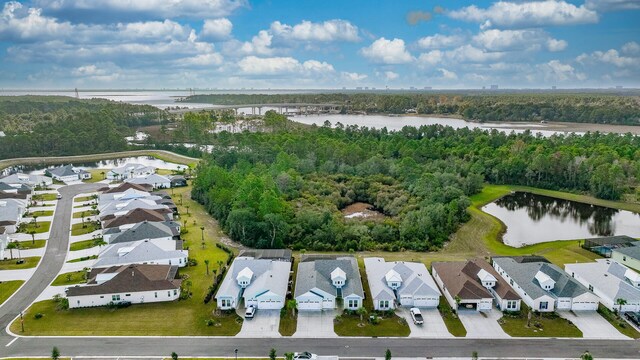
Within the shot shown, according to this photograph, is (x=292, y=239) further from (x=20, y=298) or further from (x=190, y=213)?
(x=20, y=298)

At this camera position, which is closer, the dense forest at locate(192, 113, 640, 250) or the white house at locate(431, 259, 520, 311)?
the white house at locate(431, 259, 520, 311)

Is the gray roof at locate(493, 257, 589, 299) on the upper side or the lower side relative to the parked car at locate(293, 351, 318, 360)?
upper

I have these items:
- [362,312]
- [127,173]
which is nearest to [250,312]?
[362,312]

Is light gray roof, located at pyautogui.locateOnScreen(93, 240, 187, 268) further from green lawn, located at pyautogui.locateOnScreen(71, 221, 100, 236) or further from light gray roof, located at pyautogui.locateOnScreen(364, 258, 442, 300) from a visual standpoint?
light gray roof, located at pyautogui.locateOnScreen(364, 258, 442, 300)

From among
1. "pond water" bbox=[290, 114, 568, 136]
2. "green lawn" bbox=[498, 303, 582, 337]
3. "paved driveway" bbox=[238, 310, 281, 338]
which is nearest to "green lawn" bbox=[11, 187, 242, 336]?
"paved driveway" bbox=[238, 310, 281, 338]

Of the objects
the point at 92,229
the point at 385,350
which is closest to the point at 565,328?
the point at 385,350

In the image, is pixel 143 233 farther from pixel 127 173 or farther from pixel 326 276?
pixel 127 173

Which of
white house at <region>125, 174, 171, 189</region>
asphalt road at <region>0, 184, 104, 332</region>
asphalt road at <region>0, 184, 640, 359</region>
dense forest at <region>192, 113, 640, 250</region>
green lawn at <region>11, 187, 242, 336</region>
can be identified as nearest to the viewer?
asphalt road at <region>0, 184, 640, 359</region>
